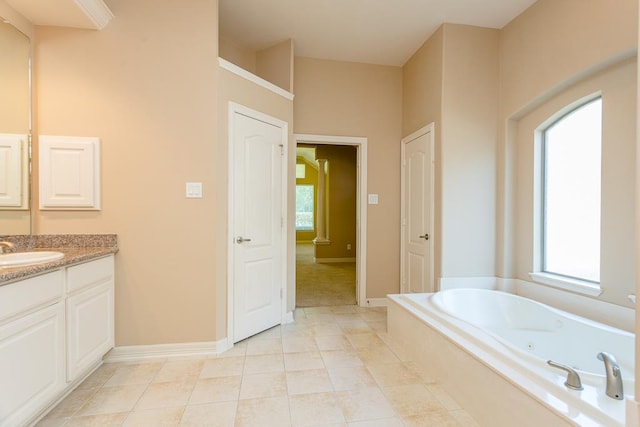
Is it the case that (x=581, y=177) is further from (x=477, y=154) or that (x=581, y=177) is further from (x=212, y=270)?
(x=212, y=270)

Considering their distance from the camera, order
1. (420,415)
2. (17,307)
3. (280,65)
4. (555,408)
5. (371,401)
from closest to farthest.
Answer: (555,408) < (17,307) < (420,415) < (371,401) < (280,65)

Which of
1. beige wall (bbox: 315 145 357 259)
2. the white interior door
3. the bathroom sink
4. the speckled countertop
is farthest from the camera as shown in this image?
beige wall (bbox: 315 145 357 259)

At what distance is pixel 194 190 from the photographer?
2.38 m

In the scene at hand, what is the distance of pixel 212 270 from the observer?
2.40 metres

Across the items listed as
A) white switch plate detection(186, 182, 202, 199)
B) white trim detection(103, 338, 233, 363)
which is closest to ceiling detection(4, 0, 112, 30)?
white switch plate detection(186, 182, 202, 199)

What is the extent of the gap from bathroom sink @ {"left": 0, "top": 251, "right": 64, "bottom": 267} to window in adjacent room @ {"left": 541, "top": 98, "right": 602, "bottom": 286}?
3.62 metres

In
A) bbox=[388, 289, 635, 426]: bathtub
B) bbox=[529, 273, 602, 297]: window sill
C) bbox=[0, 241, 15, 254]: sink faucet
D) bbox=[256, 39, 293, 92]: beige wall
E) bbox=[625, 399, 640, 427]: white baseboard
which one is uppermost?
bbox=[256, 39, 293, 92]: beige wall

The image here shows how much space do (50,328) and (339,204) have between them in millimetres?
5911

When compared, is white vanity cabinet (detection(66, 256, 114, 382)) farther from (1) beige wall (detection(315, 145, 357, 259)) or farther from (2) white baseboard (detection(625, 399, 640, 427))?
(1) beige wall (detection(315, 145, 357, 259))

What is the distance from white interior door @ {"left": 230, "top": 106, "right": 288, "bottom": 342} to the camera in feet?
8.47

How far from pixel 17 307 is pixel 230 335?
1.41 meters

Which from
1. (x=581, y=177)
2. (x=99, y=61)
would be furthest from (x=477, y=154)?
(x=99, y=61)

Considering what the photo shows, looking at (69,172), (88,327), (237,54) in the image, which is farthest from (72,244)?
(237,54)

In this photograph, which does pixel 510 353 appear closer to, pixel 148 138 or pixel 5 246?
pixel 148 138
